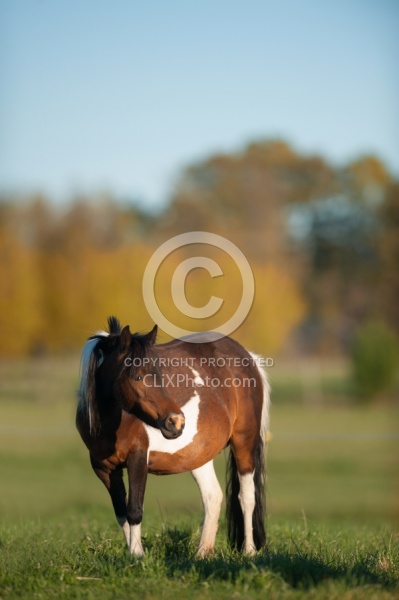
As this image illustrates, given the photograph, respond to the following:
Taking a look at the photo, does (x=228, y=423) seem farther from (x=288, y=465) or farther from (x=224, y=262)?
(x=224, y=262)

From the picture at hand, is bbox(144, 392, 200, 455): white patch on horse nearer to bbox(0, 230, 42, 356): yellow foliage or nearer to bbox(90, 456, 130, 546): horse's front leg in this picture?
bbox(90, 456, 130, 546): horse's front leg

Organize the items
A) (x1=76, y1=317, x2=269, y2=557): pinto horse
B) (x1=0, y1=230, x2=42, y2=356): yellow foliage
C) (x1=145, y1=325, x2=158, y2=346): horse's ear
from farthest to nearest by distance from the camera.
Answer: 1. (x1=0, y1=230, x2=42, y2=356): yellow foliage
2. (x1=145, y1=325, x2=158, y2=346): horse's ear
3. (x1=76, y1=317, x2=269, y2=557): pinto horse

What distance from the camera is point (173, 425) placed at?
5305 millimetres

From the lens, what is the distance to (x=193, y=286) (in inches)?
1727

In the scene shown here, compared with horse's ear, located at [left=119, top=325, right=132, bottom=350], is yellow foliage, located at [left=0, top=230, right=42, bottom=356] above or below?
above

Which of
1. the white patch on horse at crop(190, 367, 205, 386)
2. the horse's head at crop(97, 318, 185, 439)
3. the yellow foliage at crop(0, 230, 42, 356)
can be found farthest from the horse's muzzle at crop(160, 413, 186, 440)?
the yellow foliage at crop(0, 230, 42, 356)

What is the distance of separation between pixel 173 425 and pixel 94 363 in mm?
675

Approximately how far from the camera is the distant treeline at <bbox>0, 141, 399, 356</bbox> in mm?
44250

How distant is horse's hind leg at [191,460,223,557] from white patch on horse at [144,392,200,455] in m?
0.65

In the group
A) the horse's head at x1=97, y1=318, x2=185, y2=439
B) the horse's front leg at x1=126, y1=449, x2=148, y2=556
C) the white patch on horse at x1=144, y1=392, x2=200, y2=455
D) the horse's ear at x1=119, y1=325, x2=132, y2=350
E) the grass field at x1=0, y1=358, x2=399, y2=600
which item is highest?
the horse's ear at x1=119, y1=325, x2=132, y2=350

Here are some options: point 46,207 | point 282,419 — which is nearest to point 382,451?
point 282,419

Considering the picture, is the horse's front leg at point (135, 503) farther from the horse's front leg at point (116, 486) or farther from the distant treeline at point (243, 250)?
the distant treeline at point (243, 250)

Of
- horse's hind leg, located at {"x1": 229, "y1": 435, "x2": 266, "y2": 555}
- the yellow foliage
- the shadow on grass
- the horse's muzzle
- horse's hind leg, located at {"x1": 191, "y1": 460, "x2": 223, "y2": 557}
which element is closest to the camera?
the shadow on grass

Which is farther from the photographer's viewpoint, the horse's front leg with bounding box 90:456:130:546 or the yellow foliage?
the yellow foliage
